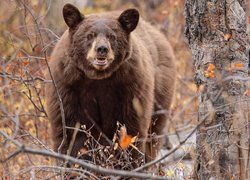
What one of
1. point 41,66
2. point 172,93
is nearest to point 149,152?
point 172,93

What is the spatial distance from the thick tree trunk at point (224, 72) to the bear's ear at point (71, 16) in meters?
1.27

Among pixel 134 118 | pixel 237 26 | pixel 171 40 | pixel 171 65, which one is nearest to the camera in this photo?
pixel 237 26

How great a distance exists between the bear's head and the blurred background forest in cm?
33

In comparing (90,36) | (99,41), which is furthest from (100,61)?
(90,36)

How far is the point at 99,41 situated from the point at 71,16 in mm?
492

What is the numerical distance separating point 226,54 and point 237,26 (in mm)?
231

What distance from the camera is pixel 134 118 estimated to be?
235 inches

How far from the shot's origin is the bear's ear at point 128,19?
597cm

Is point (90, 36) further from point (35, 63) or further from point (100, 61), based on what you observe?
point (35, 63)

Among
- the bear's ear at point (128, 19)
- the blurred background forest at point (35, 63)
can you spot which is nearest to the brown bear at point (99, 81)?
the bear's ear at point (128, 19)

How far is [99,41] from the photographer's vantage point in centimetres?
556

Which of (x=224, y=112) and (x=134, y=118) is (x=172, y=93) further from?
(x=224, y=112)

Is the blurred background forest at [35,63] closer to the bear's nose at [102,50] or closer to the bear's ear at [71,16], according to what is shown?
the bear's ear at [71,16]

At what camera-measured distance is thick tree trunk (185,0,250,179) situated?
16.0 ft
